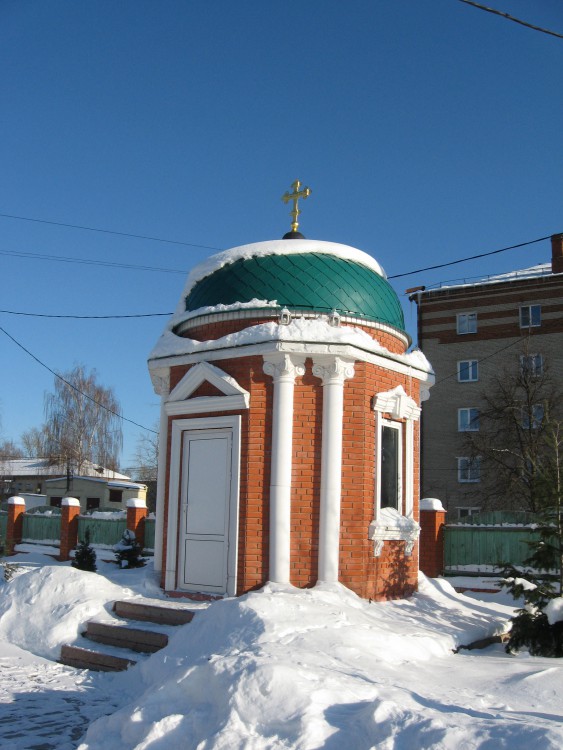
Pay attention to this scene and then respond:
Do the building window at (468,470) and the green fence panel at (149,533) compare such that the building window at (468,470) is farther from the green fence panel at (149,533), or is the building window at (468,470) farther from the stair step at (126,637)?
the stair step at (126,637)

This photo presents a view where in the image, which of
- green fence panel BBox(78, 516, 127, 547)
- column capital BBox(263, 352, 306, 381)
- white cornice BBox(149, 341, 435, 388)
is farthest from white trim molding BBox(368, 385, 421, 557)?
green fence panel BBox(78, 516, 127, 547)

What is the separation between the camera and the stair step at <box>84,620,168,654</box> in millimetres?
8133

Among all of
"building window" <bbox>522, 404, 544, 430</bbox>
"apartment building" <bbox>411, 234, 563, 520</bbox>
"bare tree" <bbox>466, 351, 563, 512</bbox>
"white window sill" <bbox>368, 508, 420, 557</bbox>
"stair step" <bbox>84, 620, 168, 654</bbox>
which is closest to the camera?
"stair step" <bbox>84, 620, 168, 654</bbox>

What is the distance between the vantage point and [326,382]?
9.20 metres

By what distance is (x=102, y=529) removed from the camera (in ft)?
60.4

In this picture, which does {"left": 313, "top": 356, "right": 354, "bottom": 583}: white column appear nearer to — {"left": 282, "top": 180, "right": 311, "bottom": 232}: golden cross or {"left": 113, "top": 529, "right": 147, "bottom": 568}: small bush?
{"left": 282, "top": 180, "right": 311, "bottom": 232}: golden cross

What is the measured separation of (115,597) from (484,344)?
77.8 feet

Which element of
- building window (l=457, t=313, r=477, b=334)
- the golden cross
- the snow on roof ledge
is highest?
building window (l=457, t=313, r=477, b=334)

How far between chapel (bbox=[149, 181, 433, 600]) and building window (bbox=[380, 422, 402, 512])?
3 cm

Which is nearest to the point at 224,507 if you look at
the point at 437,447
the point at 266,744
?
the point at 266,744

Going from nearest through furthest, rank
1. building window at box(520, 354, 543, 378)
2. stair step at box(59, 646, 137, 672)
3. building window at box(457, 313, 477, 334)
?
stair step at box(59, 646, 137, 672), building window at box(520, 354, 543, 378), building window at box(457, 313, 477, 334)

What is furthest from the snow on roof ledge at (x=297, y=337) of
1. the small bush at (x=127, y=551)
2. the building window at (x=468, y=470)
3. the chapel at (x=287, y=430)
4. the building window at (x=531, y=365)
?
the building window at (x=468, y=470)

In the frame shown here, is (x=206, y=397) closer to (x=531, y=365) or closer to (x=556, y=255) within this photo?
(x=531, y=365)

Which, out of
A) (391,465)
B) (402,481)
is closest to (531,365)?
(402,481)
